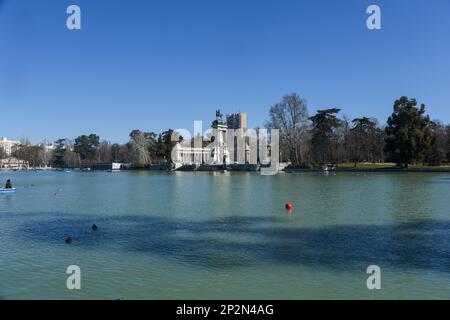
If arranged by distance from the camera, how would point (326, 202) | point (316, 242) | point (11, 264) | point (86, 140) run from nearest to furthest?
1. point (11, 264)
2. point (316, 242)
3. point (326, 202)
4. point (86, 140)

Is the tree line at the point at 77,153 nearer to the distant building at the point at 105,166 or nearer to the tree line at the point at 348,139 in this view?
the distant building at the point at 105,166

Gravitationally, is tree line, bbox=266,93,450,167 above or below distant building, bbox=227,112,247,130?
below

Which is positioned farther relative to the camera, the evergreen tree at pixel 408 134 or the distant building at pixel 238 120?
the distant building at pixel 238 120

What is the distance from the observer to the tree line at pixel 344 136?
216ft

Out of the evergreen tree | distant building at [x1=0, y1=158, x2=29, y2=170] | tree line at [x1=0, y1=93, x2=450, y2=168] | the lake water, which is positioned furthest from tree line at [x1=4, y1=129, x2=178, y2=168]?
the lake water

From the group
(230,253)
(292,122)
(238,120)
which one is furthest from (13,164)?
(230,253)

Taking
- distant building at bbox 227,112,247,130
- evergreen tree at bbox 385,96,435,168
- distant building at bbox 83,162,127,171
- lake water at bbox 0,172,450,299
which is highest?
distant building at bbox 227,112,247,130

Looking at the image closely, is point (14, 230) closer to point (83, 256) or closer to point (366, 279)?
point (83, 256)

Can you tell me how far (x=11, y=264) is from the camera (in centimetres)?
1127

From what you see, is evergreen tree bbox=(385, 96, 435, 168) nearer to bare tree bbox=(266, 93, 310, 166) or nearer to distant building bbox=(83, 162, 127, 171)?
bare tree bbox=(266, 93, 310, 166)

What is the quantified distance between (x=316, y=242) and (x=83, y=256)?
7.32 metres

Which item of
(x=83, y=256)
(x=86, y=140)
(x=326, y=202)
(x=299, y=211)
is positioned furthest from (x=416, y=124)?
(x=86, y=140)

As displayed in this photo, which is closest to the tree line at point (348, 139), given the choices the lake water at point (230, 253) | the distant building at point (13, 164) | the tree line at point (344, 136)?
the tree line at point (344, 136)

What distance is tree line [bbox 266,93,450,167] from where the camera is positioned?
6594 cm
